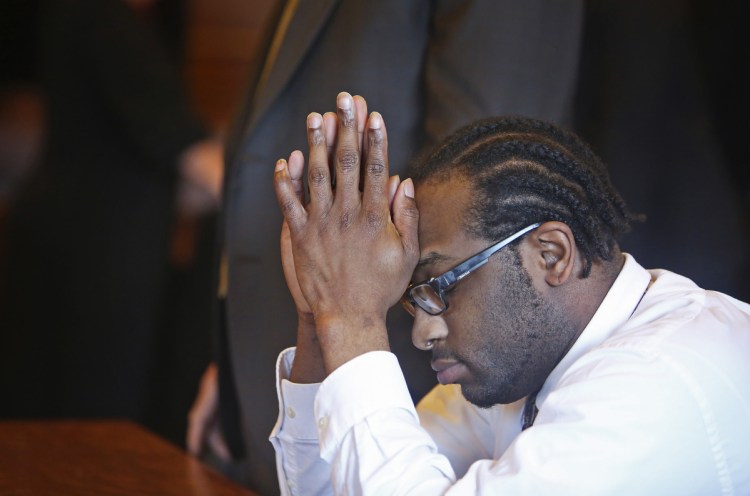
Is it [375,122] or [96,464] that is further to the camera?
[96,464]

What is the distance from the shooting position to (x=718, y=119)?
186 cm

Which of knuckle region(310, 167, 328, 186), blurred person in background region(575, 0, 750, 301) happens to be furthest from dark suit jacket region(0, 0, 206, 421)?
knuckle region(310, 167, 328, 186)

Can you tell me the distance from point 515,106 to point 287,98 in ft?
1.22

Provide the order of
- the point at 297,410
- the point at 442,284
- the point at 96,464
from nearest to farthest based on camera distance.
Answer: the point at 442,284 → the point at 297,410 → the point at 96,464

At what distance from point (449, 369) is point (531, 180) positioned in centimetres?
24

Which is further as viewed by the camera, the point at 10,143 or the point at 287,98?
the point at 10,143

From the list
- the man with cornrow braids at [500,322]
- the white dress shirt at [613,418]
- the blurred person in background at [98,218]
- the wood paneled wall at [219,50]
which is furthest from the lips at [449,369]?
the wood paneled wall at [219,50]

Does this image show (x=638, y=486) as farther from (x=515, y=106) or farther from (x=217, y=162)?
(x=217, y=162)

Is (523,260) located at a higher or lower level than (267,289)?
higher

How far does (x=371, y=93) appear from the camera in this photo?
1.67 meters

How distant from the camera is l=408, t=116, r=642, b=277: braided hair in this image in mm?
1181

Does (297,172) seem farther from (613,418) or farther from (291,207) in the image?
(613,418)

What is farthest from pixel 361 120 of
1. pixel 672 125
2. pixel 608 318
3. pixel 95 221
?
pixel 95 221

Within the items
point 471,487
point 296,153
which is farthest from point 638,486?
point 296,153
